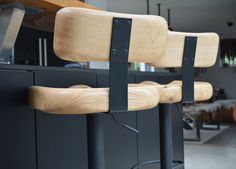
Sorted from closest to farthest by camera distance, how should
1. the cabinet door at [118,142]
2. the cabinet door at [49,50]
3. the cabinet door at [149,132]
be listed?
the cabinet door at [118,142] < the cabinet door at [149,132] < the cabinet door at [49,50]

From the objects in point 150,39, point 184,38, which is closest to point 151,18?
point 150,39

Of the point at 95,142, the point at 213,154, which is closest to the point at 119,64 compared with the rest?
the point at 95,142

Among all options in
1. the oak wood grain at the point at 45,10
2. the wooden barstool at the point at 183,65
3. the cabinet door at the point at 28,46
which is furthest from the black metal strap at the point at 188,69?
the cabinet door at the point at 28,46

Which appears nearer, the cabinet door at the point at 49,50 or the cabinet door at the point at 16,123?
the cabinet door at the point at 16,123

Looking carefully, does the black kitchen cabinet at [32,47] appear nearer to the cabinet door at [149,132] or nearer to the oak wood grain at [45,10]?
the oak wood grain at [45,10]

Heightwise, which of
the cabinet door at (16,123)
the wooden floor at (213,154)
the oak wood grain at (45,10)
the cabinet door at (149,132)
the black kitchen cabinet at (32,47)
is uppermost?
the oak wood grain at (45,10)

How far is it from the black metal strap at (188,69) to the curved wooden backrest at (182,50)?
0.02m

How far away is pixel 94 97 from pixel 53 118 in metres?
0.42

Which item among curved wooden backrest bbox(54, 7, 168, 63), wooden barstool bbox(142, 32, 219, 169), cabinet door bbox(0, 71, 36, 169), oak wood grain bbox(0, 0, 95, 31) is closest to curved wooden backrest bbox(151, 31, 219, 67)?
wooden barstool bbox(142, 32, 219, 169)

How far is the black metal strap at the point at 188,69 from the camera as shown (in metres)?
1.51

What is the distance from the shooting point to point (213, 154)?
432 cm

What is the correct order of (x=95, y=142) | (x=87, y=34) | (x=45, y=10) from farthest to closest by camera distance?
1. (x=45, y=10)
2. (x=95, y=142)
3. (x=87, y=34)

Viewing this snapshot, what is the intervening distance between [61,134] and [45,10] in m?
0.94

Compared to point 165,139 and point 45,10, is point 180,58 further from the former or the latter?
point 45,10
